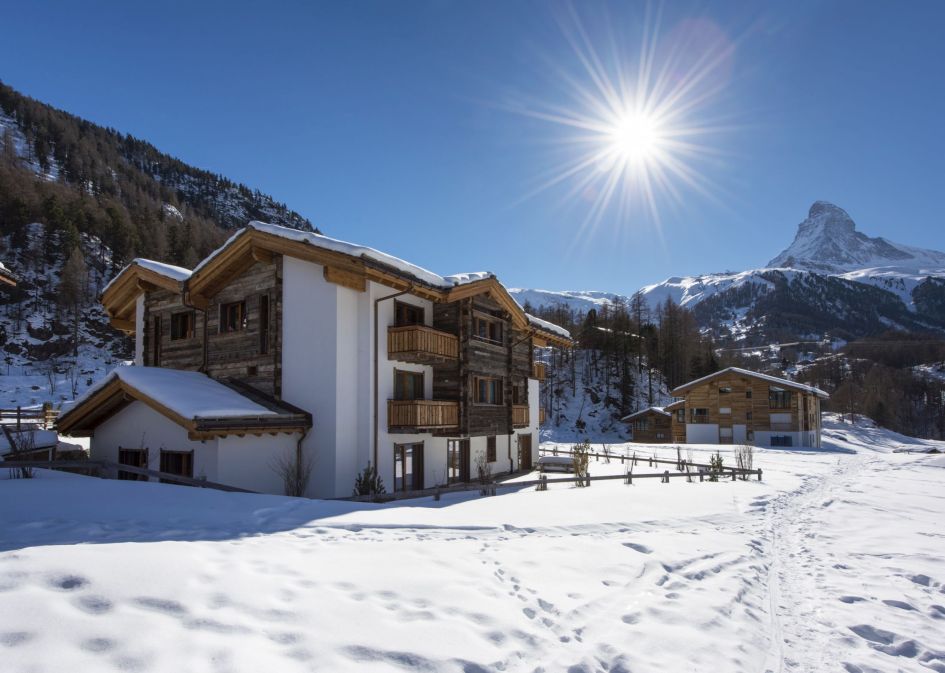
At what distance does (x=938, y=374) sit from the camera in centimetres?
13762

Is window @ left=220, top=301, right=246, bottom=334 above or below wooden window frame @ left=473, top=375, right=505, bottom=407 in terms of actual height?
above

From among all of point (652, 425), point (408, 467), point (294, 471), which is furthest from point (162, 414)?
point (652, 425)

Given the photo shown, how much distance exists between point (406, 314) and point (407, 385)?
101 inches

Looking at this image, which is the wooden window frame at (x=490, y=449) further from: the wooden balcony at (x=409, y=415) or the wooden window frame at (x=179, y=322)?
the wooden window frame at (x=179, y=322)

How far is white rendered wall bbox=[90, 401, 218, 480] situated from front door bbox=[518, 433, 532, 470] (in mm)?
16565

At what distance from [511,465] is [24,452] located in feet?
61.5

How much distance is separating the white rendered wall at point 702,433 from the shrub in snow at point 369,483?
148 ft

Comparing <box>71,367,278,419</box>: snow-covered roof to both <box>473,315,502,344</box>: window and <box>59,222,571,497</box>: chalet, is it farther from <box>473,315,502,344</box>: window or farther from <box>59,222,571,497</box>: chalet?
<box>473,315,502,344</box>: window

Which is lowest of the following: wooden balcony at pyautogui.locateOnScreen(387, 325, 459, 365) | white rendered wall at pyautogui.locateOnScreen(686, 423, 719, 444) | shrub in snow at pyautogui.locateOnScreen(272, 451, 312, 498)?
white rendered wall at pyautogui.locateOnScreen(686, 423, 719, 444)

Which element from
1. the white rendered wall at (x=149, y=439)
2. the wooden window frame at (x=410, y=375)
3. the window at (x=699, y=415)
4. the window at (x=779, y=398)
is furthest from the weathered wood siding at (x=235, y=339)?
the window at (x=779, y=398)

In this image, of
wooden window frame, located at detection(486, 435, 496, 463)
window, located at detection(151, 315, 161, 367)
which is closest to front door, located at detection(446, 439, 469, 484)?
wooden window frame, located at detection(486, 435, 496, 463)

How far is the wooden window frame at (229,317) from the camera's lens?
20.2m

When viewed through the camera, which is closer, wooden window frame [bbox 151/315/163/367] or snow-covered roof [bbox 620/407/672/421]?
wooden window frame [bbox 151/315/163/367]

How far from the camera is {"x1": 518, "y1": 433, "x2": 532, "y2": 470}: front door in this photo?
29195mm
